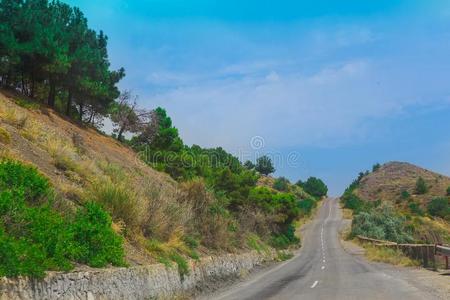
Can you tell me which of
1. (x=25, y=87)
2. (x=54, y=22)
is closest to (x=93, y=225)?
(x=54, y=22)

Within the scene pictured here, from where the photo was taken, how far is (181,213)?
69.0 feet

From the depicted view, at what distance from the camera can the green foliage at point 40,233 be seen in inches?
347

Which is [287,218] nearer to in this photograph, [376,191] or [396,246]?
[396,246]

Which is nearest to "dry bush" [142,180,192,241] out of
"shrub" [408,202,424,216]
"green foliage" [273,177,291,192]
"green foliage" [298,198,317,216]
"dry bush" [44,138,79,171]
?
"dry bush" [44,138,79,171]

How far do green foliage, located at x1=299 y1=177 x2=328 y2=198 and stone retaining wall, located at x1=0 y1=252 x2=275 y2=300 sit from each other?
155m

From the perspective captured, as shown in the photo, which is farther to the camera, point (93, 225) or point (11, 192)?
point (93, 225)

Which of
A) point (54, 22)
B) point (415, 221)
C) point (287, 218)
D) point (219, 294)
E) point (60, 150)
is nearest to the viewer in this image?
point (219, 294)

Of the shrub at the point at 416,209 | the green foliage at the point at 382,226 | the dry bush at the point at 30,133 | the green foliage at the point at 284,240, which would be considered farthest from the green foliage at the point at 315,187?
the dry bush at the point at 30,133

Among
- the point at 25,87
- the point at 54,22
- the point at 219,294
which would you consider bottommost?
the point at 219,294

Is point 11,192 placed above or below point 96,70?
below

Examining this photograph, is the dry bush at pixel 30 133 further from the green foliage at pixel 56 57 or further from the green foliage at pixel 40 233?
the green foliage at pixel 56 57

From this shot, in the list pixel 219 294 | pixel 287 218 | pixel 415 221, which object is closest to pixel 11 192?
pixel 219 294

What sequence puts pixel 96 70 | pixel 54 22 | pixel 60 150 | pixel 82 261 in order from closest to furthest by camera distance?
pixel 82 261, pixel 60 150, pixel 54 22, pixel 96 70

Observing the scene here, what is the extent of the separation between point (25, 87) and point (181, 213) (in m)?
24.2
